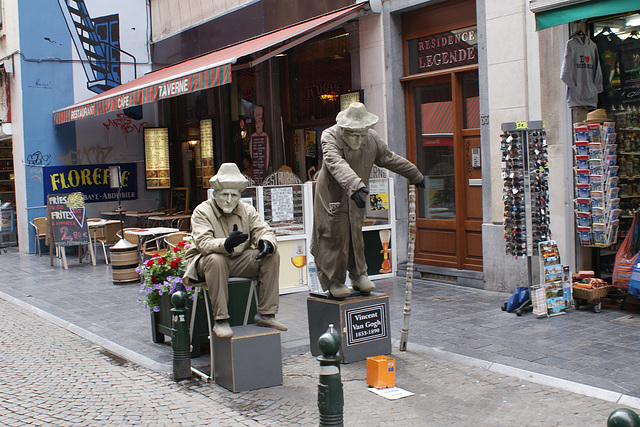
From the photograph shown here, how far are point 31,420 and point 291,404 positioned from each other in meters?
1.88

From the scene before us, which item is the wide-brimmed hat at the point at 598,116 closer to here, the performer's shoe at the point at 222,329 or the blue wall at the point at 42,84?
the performer's shoe at the point at 222,329

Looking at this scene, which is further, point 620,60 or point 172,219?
point 172,219

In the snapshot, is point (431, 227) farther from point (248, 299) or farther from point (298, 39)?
point (248, 299)

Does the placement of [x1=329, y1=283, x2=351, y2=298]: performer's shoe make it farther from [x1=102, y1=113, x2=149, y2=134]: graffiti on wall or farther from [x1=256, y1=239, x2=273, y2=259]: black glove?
[x1=102, y1=113, x2=149, y2=134]: graffiti on wall

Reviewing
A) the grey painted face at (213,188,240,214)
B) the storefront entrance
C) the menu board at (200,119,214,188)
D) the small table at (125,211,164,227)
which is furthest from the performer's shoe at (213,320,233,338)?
the menu board at (200,119,214,188)

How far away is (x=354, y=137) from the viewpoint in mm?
6215

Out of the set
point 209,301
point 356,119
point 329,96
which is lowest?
point 209,301

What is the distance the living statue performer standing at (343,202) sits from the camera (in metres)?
6.19

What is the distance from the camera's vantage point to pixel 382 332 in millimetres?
6348

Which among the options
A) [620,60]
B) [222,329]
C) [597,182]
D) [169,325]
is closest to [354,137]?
[222,329]

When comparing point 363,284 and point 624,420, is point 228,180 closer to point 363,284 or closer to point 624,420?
point 363,284

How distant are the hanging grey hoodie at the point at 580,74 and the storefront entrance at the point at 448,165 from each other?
180cm

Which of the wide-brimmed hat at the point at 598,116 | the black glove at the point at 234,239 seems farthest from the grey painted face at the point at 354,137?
the wide-brimmed hat at the point at 598,116

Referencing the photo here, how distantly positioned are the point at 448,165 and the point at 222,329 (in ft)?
18.1
